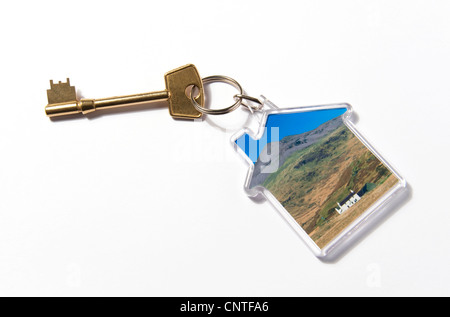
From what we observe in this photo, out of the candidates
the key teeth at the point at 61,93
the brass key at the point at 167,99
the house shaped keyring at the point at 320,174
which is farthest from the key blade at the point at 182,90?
the key teeth at the point at 61,93

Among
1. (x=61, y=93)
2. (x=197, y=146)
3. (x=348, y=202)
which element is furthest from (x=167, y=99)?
(x=348, y=202)

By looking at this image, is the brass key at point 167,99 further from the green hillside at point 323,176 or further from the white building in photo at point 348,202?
the white building in photo at point 348,202

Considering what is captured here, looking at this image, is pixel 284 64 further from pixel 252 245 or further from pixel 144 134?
pixel 252 245

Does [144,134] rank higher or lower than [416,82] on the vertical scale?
higher

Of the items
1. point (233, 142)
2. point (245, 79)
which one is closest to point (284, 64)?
point (245, 79)

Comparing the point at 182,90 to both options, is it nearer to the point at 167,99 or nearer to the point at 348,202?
the point at 167,99
